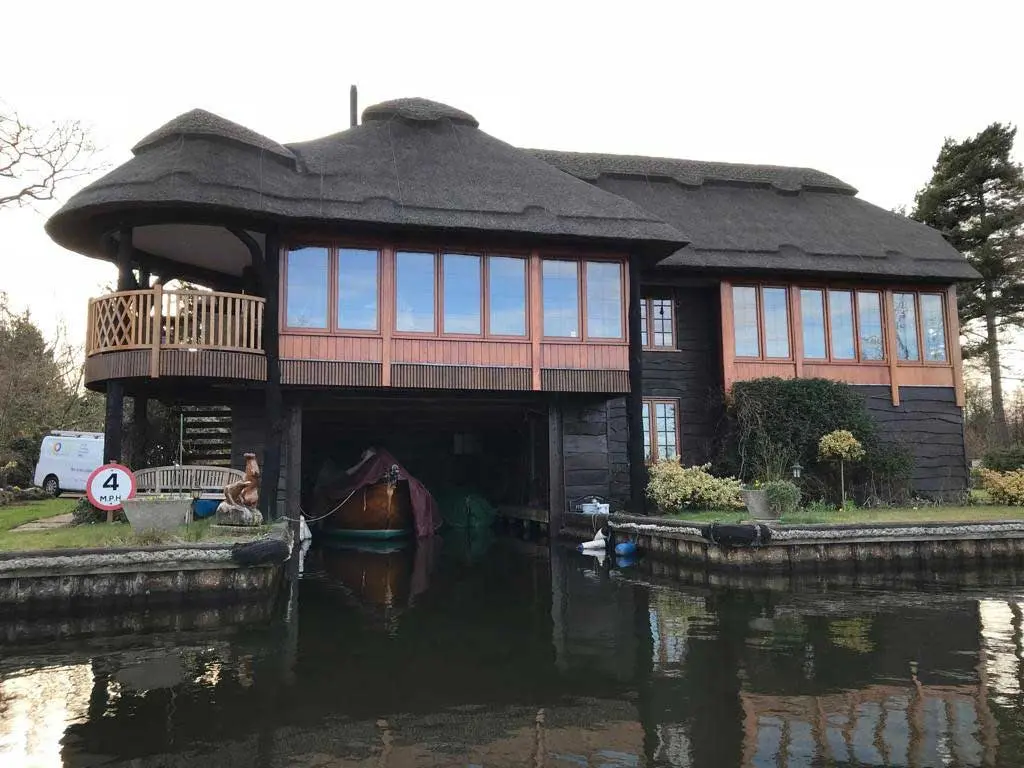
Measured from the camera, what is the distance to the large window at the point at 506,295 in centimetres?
1349

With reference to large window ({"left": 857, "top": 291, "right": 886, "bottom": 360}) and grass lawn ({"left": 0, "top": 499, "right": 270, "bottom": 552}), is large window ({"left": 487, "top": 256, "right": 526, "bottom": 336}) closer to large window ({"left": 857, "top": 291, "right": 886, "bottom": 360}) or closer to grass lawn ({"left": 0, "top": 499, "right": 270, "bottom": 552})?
grass lawn ({"left": 0, "top": 499, "right": 270, "bottom": 552})

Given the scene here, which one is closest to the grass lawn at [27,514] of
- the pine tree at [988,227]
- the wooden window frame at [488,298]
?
the wooden window frame at [488,298]

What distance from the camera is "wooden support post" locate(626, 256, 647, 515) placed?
1369 cm

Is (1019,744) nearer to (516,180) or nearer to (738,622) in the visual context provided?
(738,622)

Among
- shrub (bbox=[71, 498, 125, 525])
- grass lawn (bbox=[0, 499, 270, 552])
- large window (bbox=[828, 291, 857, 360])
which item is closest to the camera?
grass lawn (bbox=[0, 499, 270, 552])

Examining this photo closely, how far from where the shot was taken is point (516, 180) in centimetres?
1436

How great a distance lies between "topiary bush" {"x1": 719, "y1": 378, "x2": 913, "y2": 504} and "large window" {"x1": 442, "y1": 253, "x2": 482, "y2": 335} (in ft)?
18.7

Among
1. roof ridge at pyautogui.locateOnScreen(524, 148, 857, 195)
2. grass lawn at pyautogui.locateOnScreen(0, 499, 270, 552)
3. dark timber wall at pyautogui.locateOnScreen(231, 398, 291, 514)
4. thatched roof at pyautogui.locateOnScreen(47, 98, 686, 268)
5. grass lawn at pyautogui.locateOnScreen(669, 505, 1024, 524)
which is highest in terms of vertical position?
roof ridge at pyautogui.locateOnScreen(524, 148, 857, 195)

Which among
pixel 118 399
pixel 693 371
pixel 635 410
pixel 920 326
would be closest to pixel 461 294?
pixel 635 410

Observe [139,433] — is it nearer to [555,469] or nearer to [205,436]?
[205,436]

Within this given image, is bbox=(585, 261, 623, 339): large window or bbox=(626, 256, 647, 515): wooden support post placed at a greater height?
bbox=(585, 261, 623, 339): large window

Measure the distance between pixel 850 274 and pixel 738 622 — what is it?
1073 cm

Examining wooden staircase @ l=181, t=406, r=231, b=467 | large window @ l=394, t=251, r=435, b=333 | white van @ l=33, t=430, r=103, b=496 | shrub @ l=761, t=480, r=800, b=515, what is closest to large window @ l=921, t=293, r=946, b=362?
shrub @ l=761, t=480, r=800, b=515

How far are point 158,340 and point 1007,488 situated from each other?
1494 centimetres
